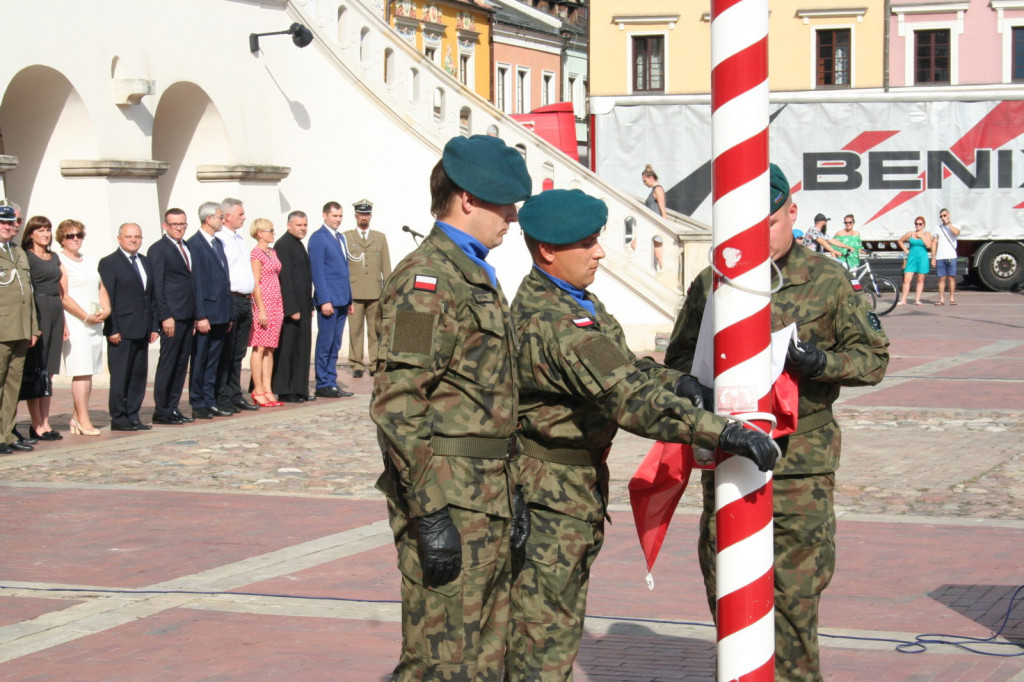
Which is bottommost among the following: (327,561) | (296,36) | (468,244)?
(327,561)

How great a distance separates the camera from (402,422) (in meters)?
3.79

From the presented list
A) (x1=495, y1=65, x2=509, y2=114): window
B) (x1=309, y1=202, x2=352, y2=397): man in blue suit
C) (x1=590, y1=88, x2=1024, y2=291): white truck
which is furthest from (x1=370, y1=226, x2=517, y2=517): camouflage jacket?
(x1=495, y1=65, x2=509, y2=114): window

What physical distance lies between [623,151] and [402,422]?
29974mm

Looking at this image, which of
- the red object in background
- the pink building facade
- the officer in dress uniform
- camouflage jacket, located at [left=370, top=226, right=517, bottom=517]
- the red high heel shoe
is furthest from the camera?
the pink building facade

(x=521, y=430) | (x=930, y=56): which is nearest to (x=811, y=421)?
(x=521, y=430)

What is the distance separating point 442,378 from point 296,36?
14.7m

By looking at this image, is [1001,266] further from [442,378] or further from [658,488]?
[442,378]

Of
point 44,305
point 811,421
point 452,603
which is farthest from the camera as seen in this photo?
point 44,305

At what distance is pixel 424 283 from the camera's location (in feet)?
12.8

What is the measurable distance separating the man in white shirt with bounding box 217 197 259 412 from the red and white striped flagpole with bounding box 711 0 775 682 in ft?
34.3

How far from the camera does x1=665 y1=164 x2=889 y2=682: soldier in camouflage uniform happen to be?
4.55 metres

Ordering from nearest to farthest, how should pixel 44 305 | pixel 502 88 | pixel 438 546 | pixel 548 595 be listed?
pixel 438 546
pixel 548 595
pixel 44 305
pixel 502 88

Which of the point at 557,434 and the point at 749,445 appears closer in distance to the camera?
the point at 749,445

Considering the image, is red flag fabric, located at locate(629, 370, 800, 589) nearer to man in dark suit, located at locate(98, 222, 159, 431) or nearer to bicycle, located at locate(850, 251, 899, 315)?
man in dark suit, located at locate(98, 222, 159, 431)
